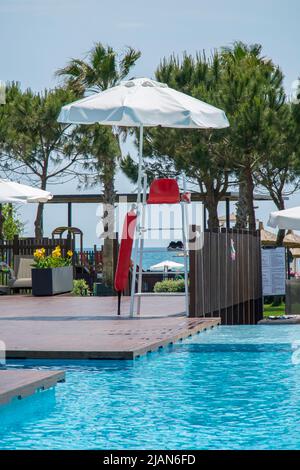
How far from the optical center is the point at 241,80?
983 inches

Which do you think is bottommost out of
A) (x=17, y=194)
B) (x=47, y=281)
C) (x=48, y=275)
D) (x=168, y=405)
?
(x=168, y=405)

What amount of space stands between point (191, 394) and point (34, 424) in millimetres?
1285

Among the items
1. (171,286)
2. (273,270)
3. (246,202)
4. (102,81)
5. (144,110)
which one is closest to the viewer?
(144,110)

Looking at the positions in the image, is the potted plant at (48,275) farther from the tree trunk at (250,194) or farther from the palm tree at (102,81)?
the palm tree at (102,81)

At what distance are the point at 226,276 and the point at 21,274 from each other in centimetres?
494

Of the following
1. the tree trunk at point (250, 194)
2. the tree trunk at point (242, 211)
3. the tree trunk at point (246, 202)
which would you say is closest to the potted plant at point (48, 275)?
the tree trunk at point (246, 202)

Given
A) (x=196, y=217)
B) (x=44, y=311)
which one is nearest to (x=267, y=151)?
(x=196, y=217)

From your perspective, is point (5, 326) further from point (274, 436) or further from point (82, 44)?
point (82, 44)

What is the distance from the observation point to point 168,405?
575 centimetres

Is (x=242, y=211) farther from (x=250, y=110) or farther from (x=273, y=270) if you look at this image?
(x=273, y=270)

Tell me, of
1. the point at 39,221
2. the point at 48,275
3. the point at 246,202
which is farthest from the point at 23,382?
the point at 39,221

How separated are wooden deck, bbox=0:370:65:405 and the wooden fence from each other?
4616 mm

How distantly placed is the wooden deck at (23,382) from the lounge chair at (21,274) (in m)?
10.1

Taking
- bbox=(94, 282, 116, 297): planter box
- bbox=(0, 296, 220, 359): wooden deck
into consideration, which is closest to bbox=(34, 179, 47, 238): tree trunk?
bbox=(94, 282, 116, 297): planter box
